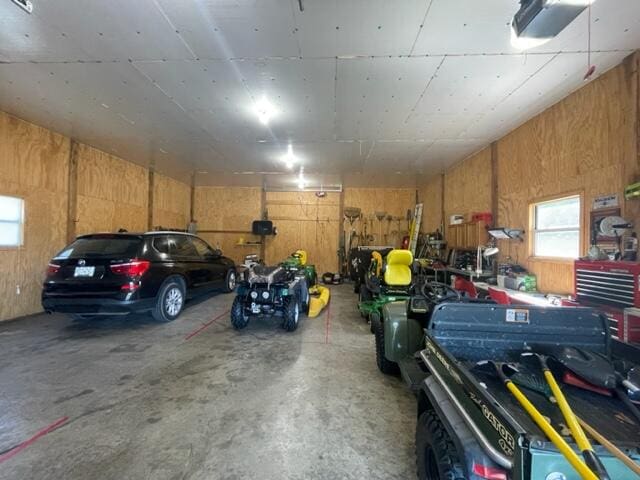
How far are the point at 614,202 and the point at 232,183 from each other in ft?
27.0

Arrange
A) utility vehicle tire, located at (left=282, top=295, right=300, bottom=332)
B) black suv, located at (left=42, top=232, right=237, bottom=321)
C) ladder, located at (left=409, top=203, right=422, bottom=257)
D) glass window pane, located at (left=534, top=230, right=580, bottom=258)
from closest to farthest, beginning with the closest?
glass window pane, located at (left=534, top=230, right=580, bottom=258), black suv, located at (left=42, top=232, right=237, bottom=321), utility vehicle tire, located at (left=282, top=295, right=300, bottom=332), ladder, located at (left=409, top=203, right=422, bottom=257)

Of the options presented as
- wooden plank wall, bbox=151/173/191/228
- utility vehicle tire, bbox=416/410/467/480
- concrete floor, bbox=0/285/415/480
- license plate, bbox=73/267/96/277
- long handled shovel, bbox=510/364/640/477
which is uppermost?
wooden plank wall, bbox=151/173/191/228

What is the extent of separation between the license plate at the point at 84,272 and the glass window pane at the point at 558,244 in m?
5.96

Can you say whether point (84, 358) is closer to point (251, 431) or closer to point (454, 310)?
point (251, 431)

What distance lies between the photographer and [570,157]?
3.21 meters

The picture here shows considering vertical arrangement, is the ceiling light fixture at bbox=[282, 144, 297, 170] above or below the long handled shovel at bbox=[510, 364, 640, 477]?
above

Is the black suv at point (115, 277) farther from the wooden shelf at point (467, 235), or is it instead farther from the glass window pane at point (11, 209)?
the wooden shelf at point (467, 235)

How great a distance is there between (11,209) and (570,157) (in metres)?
7.70

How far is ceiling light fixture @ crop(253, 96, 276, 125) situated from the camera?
357 centimetres

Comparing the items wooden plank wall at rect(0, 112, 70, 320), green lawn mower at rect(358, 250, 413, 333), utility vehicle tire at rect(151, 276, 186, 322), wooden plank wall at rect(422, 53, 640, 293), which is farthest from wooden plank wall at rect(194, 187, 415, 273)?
wooden plank wall at rect(422, 53, 640, 293)

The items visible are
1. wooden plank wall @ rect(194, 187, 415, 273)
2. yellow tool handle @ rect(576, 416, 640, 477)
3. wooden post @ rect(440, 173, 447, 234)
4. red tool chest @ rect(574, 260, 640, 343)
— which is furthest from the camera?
wooden plank wall @ rect(194, 187, 415, 273)

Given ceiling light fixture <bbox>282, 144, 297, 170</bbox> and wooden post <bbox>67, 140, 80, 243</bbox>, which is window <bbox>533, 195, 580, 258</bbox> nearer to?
ceiling light fixture <bbox>282, 144, 297, 170</bbox>

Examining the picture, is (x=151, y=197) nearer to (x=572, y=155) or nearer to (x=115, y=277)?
(x=115, y=277)

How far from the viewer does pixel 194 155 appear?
5.87 meters
